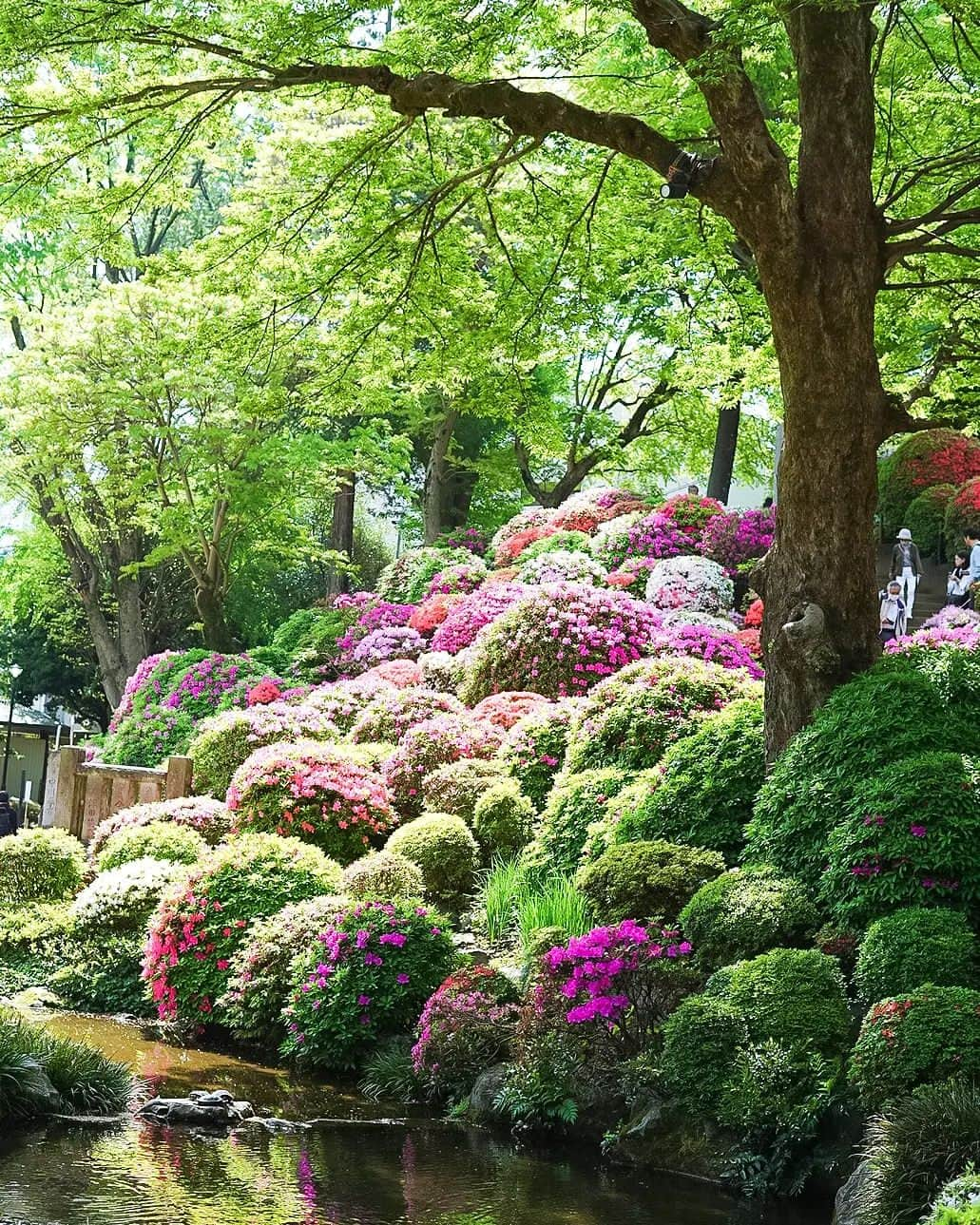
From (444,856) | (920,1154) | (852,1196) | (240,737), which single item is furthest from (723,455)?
(920,1154)

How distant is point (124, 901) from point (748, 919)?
5391 mm

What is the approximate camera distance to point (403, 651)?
17.8 m

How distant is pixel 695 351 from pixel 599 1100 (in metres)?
10.3

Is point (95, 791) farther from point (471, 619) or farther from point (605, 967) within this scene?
point (605, 967)

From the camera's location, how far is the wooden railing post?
42.3 ft

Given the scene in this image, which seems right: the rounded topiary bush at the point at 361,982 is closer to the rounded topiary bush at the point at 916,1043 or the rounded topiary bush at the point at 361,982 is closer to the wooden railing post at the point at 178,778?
the rounded topiary bush at the point at 916,1043

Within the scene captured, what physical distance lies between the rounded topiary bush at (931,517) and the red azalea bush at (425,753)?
38.4ft

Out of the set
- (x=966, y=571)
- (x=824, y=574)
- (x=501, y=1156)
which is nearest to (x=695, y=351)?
(x=966, y=571)

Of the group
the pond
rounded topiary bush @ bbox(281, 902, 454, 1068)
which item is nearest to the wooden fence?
rounded topiary bush @ bbox(281, 902, 454, 1068)

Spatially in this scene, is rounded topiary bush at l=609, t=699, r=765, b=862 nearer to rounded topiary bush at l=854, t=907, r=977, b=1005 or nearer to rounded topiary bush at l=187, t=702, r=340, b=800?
rounded topiary bush at l=854, t=907, r=977, b=1005

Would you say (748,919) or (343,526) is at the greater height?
(343,526)

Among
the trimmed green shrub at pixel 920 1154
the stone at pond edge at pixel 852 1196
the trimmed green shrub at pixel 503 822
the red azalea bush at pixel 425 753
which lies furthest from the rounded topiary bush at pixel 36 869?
the trimmed green shrub at pixel 920 1154

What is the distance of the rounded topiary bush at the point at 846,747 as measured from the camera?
7426 millimetres

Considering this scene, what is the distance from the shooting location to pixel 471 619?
16703 millimetres
